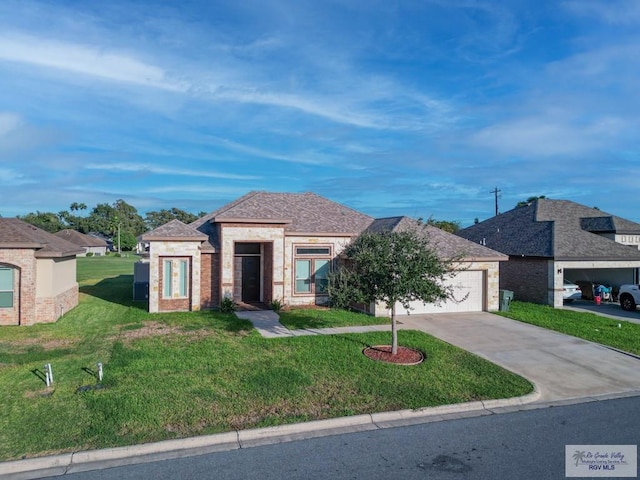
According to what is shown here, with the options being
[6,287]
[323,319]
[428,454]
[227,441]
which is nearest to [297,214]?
[323,319]

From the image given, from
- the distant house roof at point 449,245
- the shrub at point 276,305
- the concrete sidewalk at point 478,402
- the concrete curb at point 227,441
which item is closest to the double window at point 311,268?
the shrub at point 276,305

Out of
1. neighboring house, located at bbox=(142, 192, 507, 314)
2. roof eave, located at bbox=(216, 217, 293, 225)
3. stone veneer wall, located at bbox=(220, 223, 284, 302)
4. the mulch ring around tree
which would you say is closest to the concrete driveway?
the mulch ring around tree

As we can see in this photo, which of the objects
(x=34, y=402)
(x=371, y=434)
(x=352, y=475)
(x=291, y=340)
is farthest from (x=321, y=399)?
(x=34, y=402)

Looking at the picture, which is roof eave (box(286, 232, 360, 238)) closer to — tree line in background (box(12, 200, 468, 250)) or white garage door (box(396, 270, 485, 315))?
white garage door (box(396, 270, 485, 315))

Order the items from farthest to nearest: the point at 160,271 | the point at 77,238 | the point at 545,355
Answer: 1. the point at 77,238
2. the point at 160,271
3. the point at 545,355

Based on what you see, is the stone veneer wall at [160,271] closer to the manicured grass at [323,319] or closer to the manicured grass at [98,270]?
the manicured grass at [323,319]

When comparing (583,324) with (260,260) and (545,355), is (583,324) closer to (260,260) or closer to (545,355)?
(545,355)
